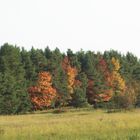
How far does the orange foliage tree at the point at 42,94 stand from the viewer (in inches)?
3462

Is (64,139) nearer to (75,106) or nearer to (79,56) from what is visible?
(75,106)

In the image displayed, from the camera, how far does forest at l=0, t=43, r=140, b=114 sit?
268ft

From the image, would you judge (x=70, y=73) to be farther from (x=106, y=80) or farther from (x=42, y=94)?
(x=42, y=94)

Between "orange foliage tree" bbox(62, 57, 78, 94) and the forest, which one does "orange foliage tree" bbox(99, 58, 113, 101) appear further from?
"orange foliage tree" bbox(62, 57, 78, 94)

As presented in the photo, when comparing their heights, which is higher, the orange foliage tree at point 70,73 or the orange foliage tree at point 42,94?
the orange foliage tree at point 70,73

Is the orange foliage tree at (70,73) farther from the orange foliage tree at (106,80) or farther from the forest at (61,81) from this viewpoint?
the orange foliage tree at (106,80)

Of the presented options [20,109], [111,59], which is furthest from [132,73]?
[20,109]

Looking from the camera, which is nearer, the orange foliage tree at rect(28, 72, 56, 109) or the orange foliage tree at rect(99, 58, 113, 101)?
the orange foliage tree at rect(28, 72, 56, 109)

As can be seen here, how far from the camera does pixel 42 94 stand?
290ft

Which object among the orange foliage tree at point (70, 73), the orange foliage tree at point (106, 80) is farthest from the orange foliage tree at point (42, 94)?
the orange foliage tree at point (106, 80)

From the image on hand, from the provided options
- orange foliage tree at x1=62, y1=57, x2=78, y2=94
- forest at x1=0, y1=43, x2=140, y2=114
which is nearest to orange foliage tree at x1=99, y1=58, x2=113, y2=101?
forest at x1=0, y1=43, x2=140, y2=114

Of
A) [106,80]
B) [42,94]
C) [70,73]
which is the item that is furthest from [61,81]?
[106,80]

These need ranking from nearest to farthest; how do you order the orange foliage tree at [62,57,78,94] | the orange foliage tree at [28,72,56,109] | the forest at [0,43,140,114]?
the forest at [0,43,140,114], the orange foliage tree at [28,72,56,109], the orange foliage tree at [62,57,78,94]

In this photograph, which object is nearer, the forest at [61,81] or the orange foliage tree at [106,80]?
the forest at [61,81]
